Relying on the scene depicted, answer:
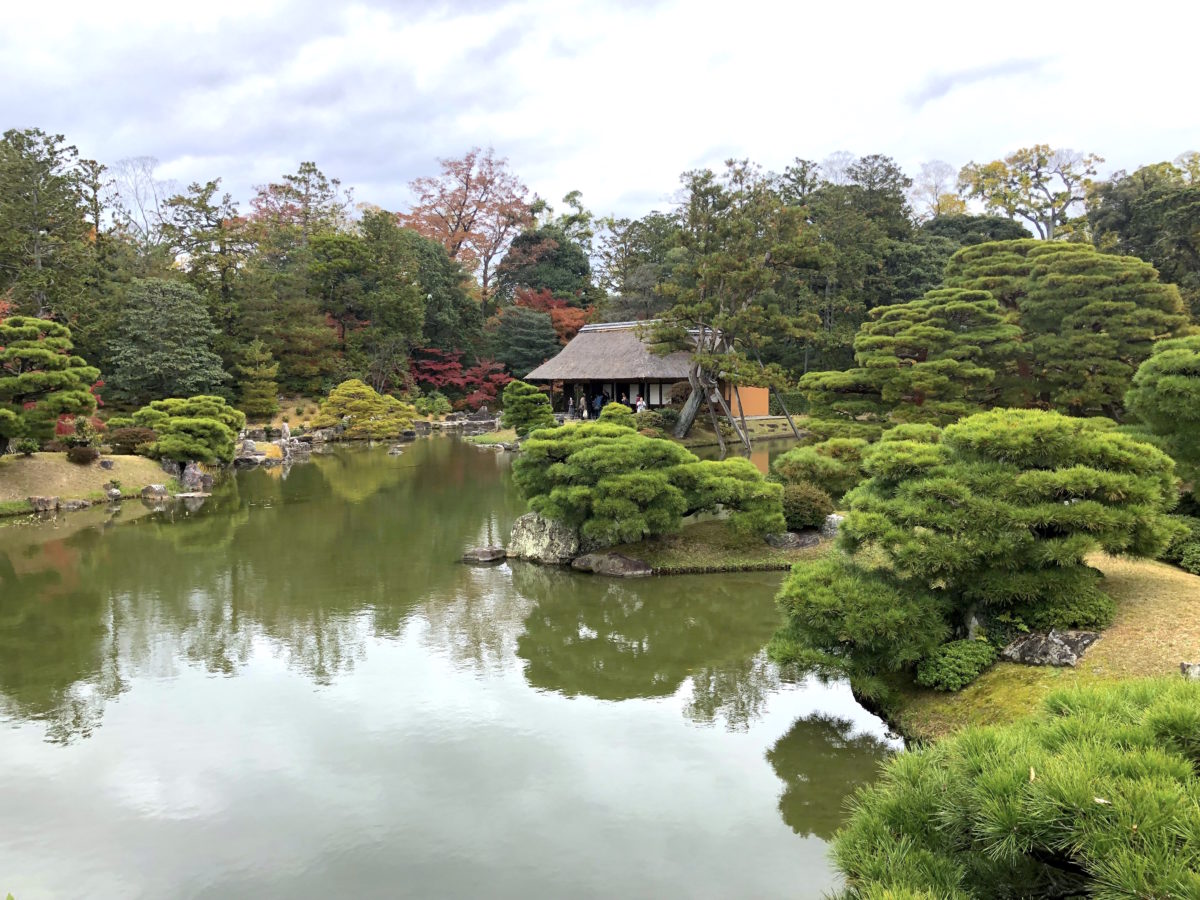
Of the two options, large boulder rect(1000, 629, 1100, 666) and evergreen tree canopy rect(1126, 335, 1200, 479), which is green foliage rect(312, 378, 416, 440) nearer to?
evergreen tree canopy rect(1126, 335, 1200, 479)

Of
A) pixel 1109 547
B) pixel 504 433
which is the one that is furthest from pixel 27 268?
pixel 1109 547

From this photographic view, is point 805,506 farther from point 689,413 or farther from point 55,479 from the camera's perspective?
point 55,479

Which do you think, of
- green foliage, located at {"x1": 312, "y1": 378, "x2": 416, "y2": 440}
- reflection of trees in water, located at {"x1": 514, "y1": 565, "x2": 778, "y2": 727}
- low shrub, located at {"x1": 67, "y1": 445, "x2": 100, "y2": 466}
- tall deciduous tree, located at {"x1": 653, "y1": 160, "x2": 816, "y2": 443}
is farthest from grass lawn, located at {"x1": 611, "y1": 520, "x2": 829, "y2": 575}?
green foliage, located at {"x1": 312, "y1": 378, "x2": 416, "y2": 440}

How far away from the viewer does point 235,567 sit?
11195 millimetres

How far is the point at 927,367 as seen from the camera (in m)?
13.6

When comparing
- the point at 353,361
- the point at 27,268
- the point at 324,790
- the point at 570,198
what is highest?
the point at 570,198

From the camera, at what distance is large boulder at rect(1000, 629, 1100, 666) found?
573 centimetres

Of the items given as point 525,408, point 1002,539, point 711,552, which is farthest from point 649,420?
point 1002,539

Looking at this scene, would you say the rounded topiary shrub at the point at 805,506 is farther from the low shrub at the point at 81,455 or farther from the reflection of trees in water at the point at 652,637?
the low shrub at the point at 81,455

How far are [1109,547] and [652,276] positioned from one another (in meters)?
32.6

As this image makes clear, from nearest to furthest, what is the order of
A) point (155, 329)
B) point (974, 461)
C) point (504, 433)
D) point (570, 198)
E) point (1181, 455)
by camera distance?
point (974, 461), point (1181, 455), point (155, 329), point (504, 433), point (570, 198)

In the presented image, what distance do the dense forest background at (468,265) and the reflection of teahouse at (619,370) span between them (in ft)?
9.29

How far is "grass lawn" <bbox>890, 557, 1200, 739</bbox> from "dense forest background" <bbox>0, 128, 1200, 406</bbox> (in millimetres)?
14543

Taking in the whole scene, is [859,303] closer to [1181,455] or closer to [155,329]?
[1181,455]
